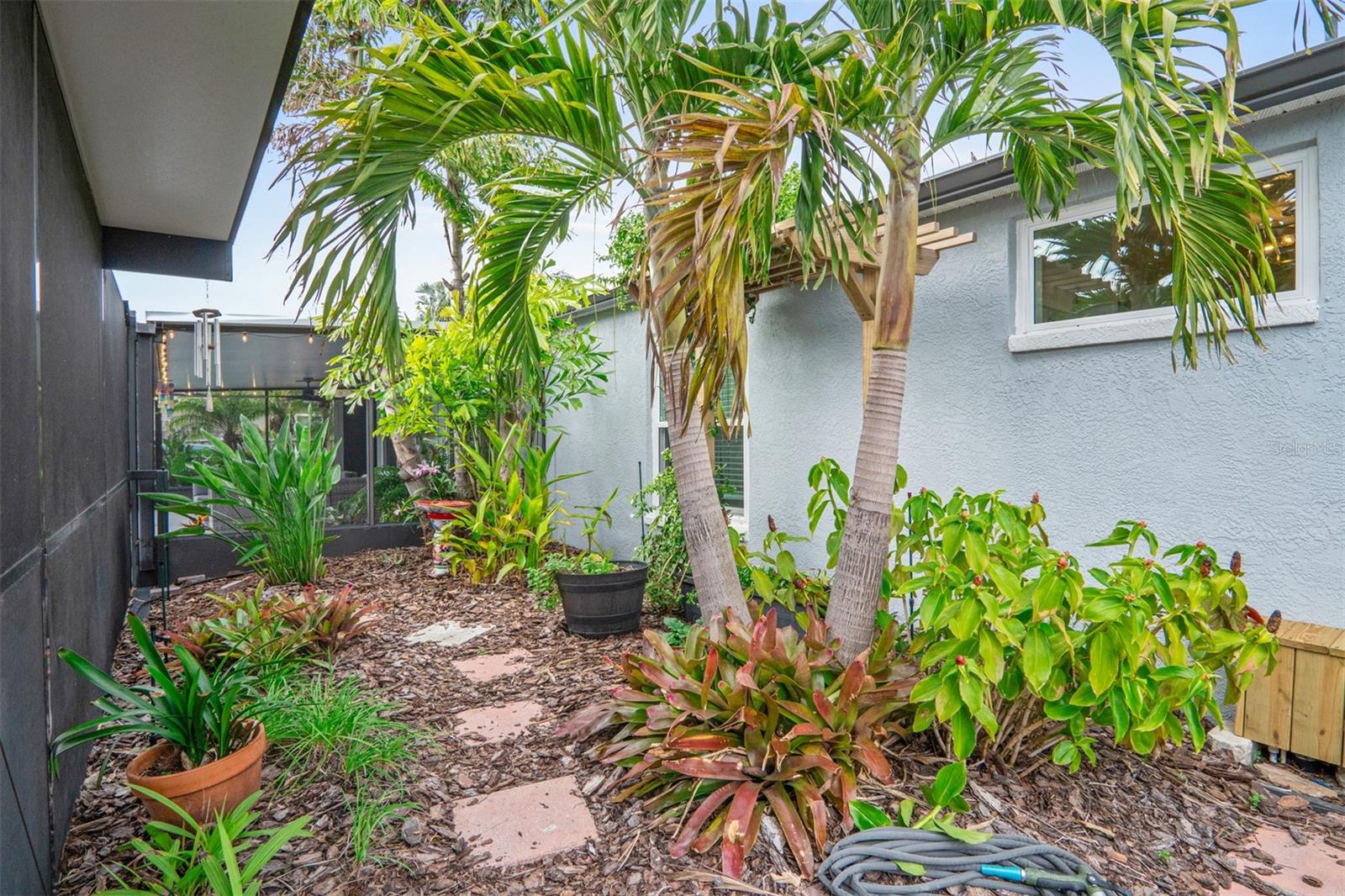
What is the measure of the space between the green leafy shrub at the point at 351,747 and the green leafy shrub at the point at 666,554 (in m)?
1.99

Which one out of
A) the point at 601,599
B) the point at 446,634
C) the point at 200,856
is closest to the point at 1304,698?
the point at 601,599

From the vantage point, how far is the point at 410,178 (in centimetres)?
266

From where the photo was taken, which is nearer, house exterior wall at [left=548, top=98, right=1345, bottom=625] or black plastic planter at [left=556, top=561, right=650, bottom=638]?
house exterior wall at [left=548, top=98, right=1345, bottom=625]

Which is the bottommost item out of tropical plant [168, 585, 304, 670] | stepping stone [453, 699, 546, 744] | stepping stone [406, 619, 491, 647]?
stepping stone [453, 699, 546, 744]

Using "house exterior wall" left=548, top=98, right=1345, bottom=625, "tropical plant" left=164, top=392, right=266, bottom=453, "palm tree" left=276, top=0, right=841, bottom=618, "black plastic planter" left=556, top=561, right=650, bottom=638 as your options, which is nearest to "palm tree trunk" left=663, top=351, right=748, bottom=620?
"palm tree" left=276, top=0, right=841, bottom=618

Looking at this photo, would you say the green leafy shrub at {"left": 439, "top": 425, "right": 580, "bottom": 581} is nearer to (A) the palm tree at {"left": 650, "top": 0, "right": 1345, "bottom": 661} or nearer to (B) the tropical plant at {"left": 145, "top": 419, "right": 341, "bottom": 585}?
(B) the tropical plant at {"left": 145, "top": 419, "right": 341, "bottom": 585}

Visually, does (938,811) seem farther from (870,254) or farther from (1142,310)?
(1142,310)

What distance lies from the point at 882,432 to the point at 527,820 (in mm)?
1682

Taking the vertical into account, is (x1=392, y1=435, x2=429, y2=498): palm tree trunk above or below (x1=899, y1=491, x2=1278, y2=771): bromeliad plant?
above

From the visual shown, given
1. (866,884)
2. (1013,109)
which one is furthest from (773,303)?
(866,884)

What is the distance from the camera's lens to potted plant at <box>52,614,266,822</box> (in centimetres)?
195

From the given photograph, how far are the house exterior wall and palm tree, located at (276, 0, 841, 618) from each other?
4.95ft

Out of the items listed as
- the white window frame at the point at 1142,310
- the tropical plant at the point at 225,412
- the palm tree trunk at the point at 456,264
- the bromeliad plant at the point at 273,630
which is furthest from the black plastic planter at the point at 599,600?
the tropical plant at the point at 225,412

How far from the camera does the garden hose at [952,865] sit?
1788 mm
